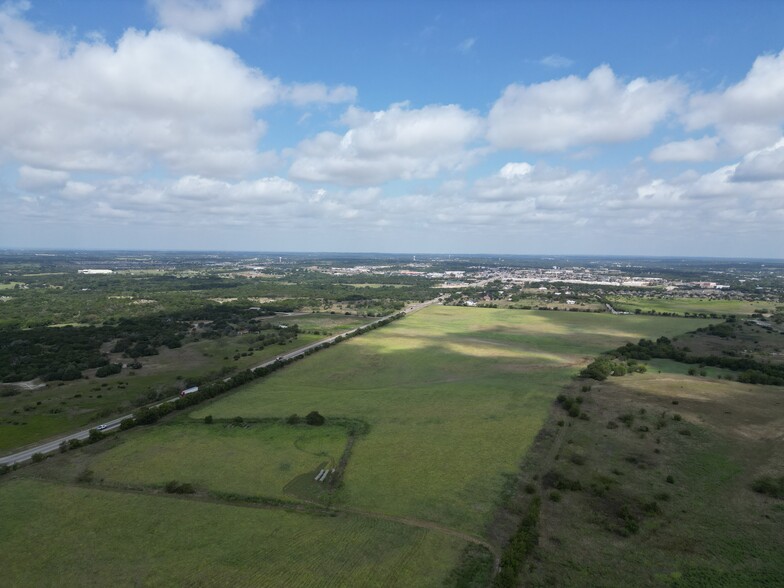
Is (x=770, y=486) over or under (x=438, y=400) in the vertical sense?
over

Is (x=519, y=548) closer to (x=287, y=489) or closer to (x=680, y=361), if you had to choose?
(x=287, y=489)

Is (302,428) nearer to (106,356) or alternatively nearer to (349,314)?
(106,356)

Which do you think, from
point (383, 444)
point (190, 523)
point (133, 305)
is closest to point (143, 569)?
point (190, 523)

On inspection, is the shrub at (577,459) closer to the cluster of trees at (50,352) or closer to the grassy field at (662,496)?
the grassy field at (662,496)

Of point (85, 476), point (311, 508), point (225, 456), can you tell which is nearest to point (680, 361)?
point (311, 508)

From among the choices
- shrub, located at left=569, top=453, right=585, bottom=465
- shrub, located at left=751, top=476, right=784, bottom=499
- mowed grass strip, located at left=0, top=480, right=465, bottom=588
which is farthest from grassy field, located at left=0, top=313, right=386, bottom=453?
shrub, located at left=751, top=476, right=784, bottom=499

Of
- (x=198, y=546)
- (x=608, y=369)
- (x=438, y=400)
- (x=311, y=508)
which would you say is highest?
(x=608, y=369)

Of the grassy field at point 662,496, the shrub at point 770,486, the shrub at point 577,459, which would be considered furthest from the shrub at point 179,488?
the shrub at point 770,486
